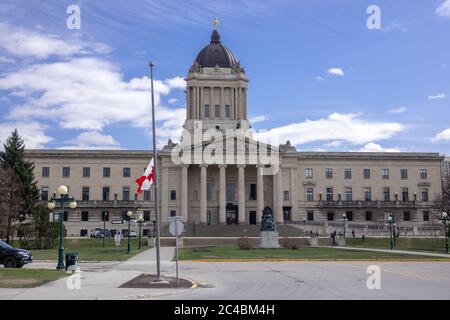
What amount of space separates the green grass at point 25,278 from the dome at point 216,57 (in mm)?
85745

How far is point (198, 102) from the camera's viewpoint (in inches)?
4112

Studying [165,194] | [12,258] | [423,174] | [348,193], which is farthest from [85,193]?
A: [12,258]

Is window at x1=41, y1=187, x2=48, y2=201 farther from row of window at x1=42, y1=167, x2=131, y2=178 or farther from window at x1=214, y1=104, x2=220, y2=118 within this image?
window at x1=214, y1=104, x2=220, y2=118

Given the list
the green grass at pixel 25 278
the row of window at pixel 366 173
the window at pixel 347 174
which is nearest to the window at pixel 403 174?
the row of window at pixel 366 173

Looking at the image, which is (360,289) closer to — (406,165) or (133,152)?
(133,152)

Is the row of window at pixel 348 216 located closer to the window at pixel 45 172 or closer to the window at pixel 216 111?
the window at pixel 216 111

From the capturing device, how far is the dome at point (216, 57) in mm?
108438

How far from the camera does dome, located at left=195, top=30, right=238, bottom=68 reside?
108438 mm

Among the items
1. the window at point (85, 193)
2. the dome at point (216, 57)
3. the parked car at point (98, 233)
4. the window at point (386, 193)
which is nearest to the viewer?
the parked car at point (98, 233)

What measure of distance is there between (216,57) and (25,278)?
9020 cm

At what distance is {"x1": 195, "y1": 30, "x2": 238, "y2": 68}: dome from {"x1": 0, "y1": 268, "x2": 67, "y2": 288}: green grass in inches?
3376
